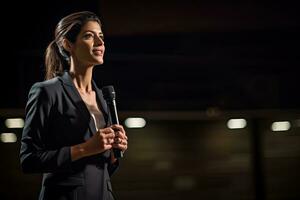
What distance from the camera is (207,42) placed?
4.16 meters

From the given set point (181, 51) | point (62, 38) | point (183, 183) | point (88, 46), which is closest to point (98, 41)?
point (88, 46)

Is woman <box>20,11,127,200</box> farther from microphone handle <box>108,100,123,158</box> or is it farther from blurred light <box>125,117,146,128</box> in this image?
blurred light <box>125,117,146,128</box>

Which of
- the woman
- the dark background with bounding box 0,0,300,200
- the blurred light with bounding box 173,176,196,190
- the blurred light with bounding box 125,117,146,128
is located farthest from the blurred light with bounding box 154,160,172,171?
the woman

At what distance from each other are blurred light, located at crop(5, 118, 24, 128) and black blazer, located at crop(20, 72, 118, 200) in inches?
90.6

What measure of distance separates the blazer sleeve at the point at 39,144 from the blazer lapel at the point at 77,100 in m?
0.10

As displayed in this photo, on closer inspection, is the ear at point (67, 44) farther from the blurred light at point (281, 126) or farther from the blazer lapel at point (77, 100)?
the blurred light at point (281, 126)

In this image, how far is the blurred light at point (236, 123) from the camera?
462 centimetres

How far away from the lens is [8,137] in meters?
4.20

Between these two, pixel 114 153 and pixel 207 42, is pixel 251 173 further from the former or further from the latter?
pixel 114 153

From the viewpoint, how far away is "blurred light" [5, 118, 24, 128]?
4055mm

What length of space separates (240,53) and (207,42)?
369mm

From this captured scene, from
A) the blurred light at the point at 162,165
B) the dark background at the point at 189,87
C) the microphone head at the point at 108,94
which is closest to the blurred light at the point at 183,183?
the dark background at the point at 189,87

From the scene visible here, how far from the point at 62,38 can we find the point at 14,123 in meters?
2.39

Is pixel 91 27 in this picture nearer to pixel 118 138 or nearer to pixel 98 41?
pixel 98 41
